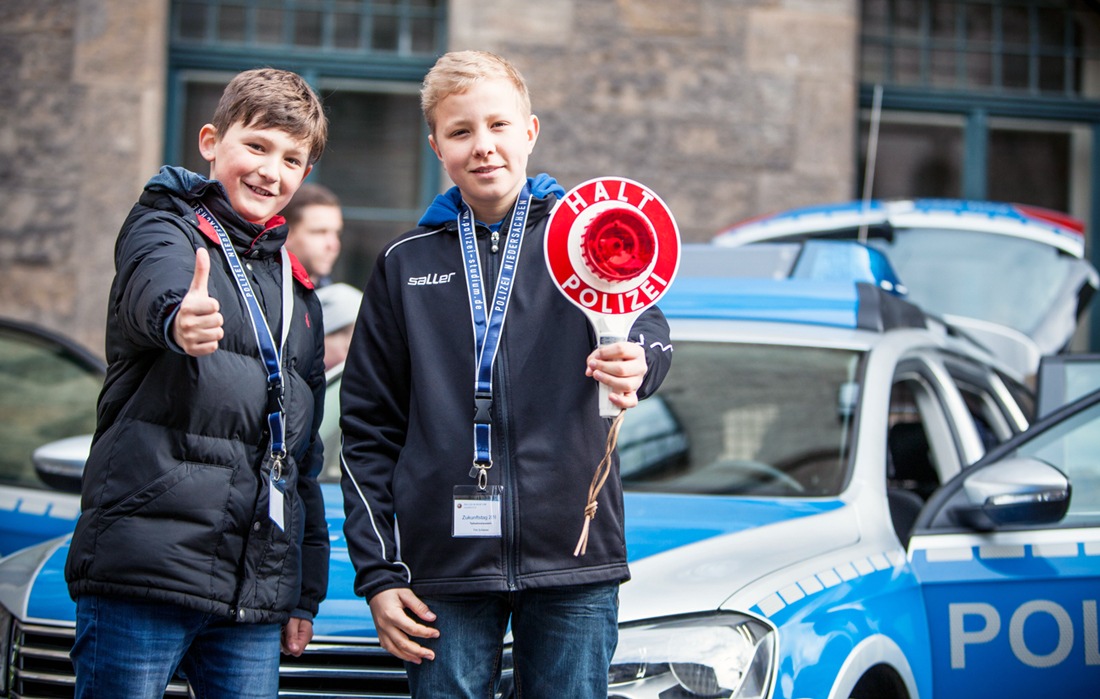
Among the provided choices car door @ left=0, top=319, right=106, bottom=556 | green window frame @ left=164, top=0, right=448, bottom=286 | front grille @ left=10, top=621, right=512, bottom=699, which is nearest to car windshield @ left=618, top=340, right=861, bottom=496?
front grille @ left=10, top=621, right=512, bottom=699

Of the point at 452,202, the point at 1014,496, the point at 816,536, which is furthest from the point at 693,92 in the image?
the point at 452,202

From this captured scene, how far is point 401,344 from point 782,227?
15.0ft

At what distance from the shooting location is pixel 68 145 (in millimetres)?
8047

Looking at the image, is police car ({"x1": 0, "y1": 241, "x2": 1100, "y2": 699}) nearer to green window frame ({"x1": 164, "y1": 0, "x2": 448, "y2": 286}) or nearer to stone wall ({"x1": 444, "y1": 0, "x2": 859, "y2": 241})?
stone wall ({"x1": 444, "y1": 0, "x2": 859, "y2": 241})

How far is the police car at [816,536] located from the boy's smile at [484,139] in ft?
1.69

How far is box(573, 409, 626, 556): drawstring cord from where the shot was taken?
216 centimetres

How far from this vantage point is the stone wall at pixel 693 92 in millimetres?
8281

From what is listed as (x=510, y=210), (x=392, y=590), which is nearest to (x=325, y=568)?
(x=392, y=590)

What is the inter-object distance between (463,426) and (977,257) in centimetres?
492

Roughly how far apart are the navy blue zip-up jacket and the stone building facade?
583cm

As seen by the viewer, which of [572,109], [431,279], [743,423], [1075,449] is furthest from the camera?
[572,109]

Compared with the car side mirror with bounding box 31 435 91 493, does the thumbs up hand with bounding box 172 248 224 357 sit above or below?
above

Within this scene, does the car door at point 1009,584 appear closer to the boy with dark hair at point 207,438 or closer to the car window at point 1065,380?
the car window at point 1065,380

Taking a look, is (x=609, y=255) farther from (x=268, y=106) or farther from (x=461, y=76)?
(x=268, y=106)
